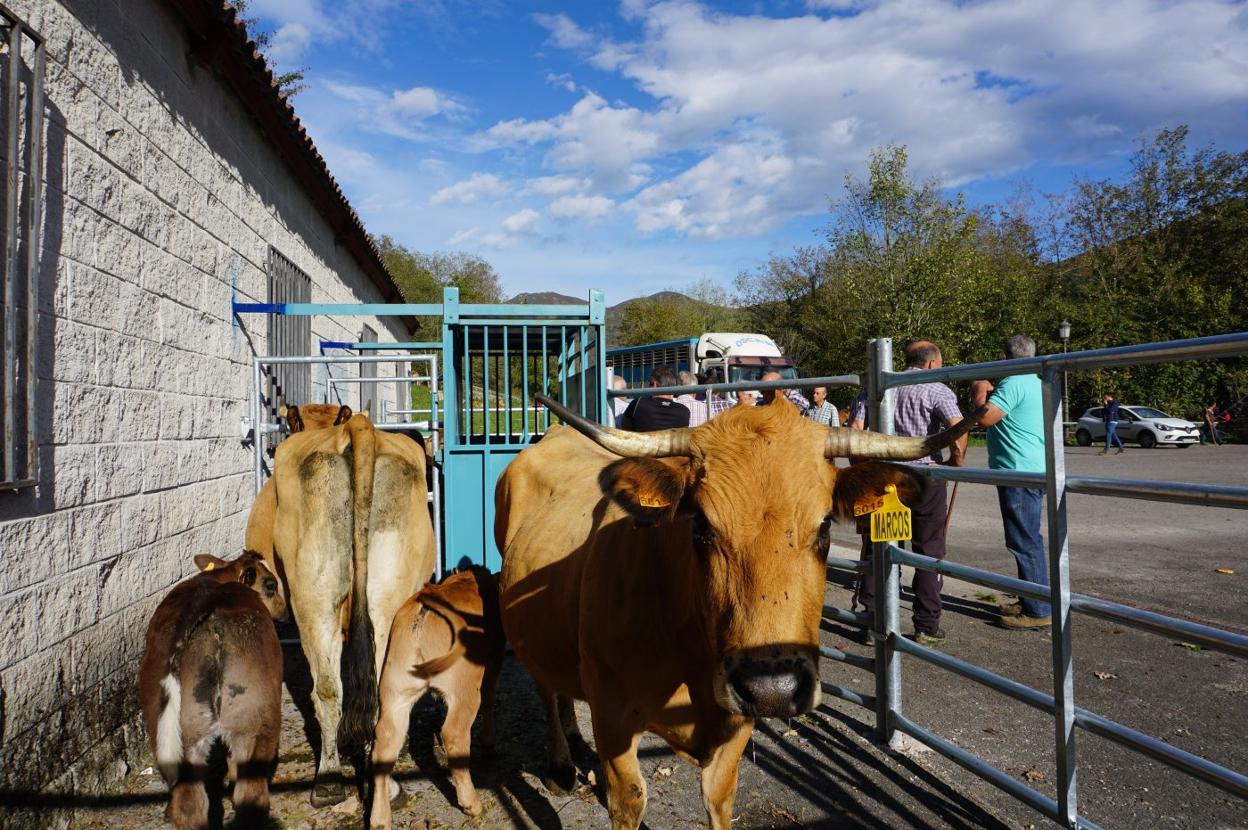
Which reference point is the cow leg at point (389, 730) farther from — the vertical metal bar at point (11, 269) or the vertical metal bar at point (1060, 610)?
the vertical metal bar at point (1060, 610)

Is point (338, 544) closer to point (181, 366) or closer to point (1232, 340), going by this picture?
point (181, 366)

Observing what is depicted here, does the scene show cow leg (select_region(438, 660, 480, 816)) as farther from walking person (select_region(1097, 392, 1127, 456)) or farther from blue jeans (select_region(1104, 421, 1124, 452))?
walking person (select_region(1097, 392, 1127, 456))

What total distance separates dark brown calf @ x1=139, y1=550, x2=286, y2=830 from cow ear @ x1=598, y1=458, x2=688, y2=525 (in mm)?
2085

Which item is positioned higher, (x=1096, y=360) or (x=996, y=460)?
(x=1096, y=360)

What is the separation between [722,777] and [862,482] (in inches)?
50.7

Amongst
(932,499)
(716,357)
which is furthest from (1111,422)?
(932,499)

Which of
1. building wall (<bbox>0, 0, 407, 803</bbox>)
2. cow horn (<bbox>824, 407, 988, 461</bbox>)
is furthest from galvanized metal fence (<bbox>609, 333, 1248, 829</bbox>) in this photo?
building wall (<bbox>0, 0, 407, 803</bbox>)

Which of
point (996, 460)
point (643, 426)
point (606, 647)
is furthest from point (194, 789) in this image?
point (996, 460)

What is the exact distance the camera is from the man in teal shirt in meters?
6.23

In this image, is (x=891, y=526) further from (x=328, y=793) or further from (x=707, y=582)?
(x=328, y=793)

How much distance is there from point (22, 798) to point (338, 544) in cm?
173

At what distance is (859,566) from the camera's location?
4.73m

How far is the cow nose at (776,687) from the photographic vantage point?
2.22m

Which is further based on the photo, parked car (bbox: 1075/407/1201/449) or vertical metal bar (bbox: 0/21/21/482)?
parked car (bbox: 1075/407/1201/449)
